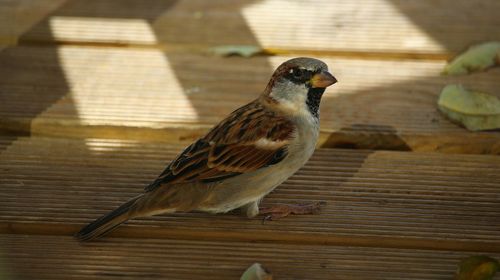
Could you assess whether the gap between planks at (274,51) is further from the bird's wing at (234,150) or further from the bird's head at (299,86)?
the bird's wing at (234,150)

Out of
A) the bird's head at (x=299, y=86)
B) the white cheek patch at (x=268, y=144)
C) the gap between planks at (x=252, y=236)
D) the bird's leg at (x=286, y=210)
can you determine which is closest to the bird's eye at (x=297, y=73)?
the bird's head at (x=299, y=86)

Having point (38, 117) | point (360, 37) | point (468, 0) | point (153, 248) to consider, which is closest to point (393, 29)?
point (360, 37)

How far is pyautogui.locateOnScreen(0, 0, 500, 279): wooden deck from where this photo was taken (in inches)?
→ 92.5

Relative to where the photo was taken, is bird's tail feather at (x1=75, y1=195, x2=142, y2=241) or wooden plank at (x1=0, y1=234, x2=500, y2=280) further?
bird's tail feather at (x1=75, y1=195, x2=142, y2=241)

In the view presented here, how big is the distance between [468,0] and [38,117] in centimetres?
207

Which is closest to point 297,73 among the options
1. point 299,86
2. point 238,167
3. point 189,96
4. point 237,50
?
point 299,86

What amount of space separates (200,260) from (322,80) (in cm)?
78

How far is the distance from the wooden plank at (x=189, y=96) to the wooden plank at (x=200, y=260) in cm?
66

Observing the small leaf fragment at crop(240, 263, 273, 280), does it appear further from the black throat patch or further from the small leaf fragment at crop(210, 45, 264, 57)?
the small leaf fragment at crop(210, 45, 264, 57)

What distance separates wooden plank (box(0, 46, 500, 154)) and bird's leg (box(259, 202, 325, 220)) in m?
0.46

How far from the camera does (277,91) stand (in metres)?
2.85

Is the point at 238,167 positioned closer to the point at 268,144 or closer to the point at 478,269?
the point at 268,144

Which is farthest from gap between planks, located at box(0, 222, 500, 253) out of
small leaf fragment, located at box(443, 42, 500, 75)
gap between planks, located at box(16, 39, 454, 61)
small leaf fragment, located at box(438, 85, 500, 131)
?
gap between planks, located at box(16, 39, 454, 61)

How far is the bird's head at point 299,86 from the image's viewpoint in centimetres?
281
